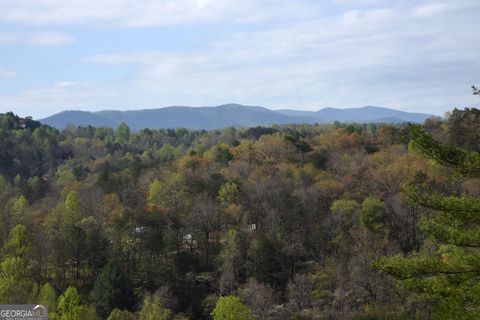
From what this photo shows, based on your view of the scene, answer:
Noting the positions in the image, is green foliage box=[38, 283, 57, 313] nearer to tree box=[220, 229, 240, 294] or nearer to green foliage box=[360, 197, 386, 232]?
tree box=[220, 229, 240, 294]

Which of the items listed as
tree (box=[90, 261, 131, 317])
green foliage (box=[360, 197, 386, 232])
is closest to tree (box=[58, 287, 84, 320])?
tree (box=[90, 261, 131, 317])

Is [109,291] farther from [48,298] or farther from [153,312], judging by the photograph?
[153,312]

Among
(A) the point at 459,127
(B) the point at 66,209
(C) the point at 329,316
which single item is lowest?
(C) the point at 329,316

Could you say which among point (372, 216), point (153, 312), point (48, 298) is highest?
point (372, 216)

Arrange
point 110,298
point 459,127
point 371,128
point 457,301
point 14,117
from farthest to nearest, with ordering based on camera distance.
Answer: point 371,128, point 14,117, point 459,127, point 110,298, point 457,301

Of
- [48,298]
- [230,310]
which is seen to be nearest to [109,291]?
[48,298]

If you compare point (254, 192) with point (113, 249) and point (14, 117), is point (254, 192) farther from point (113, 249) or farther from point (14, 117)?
point (14, 117)

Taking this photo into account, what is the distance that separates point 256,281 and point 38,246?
50.5 ft

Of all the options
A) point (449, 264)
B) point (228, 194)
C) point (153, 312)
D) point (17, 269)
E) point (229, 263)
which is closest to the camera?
point (449, 264)

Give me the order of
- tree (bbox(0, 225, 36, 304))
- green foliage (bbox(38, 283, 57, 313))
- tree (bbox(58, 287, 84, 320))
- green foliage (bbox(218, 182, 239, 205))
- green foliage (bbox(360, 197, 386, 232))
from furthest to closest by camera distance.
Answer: green foliage (bbox(218, 182, 239, 205))
green foliage (bbox(360, 197, 386, 232))
green foliage (bbox(38, 283, 57, 313))
tree (bbox(0, 225, 36, 304))
tree (bbox(58, 287, 84, 320))

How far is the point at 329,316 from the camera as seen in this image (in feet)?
99.4

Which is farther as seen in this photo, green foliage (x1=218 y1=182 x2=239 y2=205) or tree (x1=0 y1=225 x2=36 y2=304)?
green foliage (x1=218 y1=182 x2=239 y2=205)

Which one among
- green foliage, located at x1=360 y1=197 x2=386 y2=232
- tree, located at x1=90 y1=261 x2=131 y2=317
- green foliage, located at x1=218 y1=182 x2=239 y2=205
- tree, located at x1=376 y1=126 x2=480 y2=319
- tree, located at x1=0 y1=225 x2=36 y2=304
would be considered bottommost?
tree, located at x1=90 y1=261 x2=131 y2=317

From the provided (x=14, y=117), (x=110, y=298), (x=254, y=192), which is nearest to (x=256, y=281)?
(x=110, y=298)
